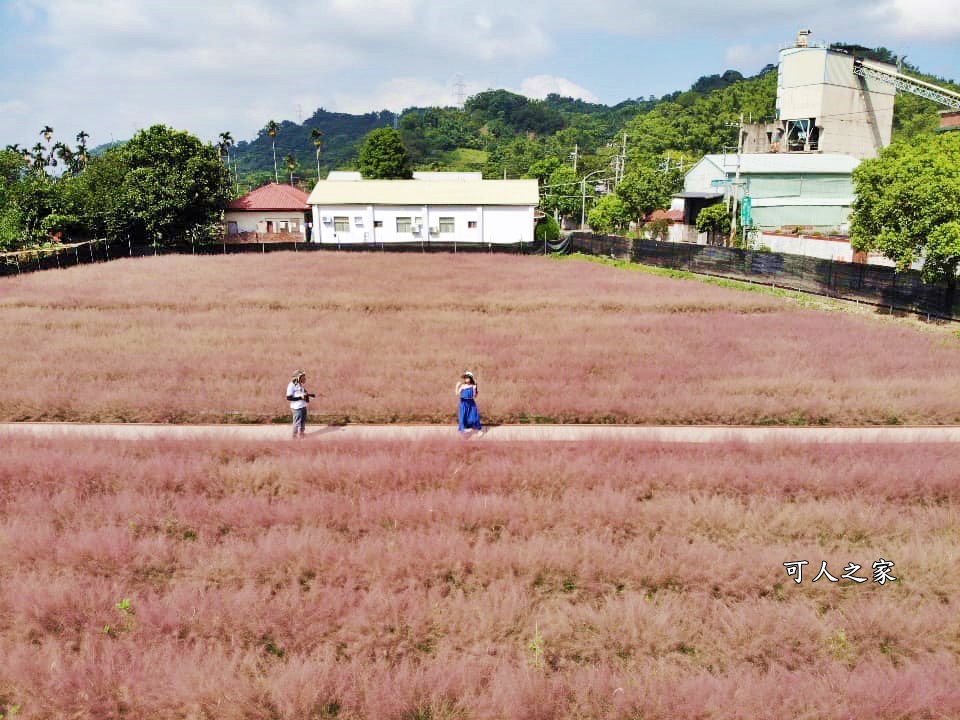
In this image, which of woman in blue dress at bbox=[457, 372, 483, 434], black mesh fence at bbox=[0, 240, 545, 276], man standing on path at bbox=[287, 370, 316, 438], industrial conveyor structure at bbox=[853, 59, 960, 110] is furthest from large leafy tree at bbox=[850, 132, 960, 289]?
industrial conveyor structure at bbox=[853, 59, 960, 110]

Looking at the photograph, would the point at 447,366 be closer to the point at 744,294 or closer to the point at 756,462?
the point at 756,462

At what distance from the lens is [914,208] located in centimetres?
2559

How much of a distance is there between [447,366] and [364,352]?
3.09 metres

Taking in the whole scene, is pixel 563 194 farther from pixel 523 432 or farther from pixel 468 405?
pixel 468 405

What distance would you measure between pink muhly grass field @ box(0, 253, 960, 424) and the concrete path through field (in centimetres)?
51

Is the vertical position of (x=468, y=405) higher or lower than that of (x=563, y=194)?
lower

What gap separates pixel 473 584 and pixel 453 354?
1219 centimetres

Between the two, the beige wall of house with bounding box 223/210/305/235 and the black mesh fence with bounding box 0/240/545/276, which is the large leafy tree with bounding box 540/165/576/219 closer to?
the black mesh fence with bounding box 0/240/545/276

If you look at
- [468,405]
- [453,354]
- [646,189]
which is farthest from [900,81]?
[468,405]

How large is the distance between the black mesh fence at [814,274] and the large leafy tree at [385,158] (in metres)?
56.6

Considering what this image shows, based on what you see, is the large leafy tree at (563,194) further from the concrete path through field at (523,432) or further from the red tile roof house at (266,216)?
the concrete path through field at (523,432)

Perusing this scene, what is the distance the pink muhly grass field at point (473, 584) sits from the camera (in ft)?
18.6

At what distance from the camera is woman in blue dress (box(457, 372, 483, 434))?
12852 millimetres

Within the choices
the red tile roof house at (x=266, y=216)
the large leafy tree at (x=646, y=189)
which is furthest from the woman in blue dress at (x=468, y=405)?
the red tile roof house at (x=266, y=216)
